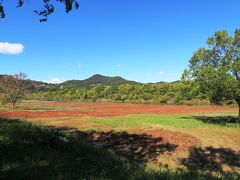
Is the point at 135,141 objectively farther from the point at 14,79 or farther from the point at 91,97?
the point at 91,97

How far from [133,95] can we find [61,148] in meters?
113

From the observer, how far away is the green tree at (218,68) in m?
31.9

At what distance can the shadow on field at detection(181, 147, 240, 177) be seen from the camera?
17250 millimetres

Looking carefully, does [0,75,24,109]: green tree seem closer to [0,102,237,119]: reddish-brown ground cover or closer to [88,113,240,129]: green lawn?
[0,102,237,119]: reddish-brown ground cover

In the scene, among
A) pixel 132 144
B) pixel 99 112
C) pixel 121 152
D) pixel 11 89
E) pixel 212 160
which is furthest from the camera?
→ pixel 11 89

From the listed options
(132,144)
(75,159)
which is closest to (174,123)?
(132,144)

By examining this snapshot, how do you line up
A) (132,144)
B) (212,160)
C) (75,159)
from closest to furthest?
(75,159), (212,160), (132,144)

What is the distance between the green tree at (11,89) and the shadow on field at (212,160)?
53130 millimetres

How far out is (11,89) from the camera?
67.8 meters

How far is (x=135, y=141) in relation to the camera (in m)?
23.2

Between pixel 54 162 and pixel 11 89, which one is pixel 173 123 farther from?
pixel 11 89

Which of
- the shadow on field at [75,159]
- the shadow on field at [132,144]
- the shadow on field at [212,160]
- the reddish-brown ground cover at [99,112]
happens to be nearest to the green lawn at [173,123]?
the shadow on field at [132,144]

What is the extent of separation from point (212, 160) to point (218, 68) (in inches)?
642

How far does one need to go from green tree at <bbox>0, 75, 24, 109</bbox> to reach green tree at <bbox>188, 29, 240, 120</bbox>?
140ft
